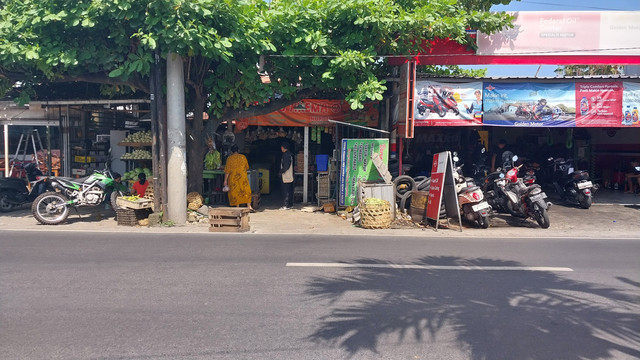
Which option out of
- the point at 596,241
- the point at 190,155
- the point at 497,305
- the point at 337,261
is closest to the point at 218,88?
the point at 190,155

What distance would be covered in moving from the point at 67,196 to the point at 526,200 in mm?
10662

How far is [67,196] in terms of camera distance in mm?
10430

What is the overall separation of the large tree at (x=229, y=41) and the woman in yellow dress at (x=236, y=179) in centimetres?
78

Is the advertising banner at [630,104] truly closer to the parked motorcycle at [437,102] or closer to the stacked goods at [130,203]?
the parked motorcycle at [437,102]

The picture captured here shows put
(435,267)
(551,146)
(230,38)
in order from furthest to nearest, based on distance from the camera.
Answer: (551,146) → (230,38) → (435,267)

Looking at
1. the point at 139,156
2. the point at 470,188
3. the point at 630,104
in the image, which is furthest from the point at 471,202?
the point at 139,156

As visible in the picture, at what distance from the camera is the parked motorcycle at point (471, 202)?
9.98m

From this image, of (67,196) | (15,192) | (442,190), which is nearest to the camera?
(442,190)

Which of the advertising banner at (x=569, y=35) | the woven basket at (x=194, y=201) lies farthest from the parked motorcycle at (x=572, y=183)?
the woven basket at (x=194, y=201)

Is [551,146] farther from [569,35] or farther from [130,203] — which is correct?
[130,203]

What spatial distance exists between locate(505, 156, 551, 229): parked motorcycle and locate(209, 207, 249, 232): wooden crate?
6.12 meters

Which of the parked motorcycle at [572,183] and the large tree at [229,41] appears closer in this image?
the large tree at [229,41]

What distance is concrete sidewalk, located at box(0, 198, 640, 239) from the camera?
9.70 m

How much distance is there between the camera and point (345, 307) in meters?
4.78
